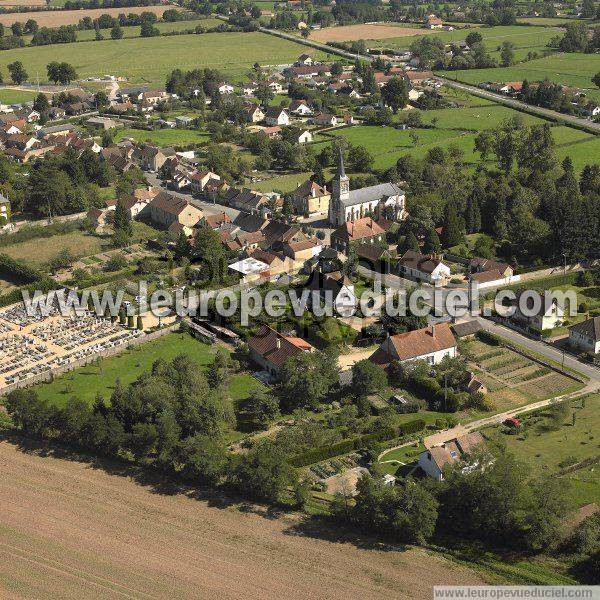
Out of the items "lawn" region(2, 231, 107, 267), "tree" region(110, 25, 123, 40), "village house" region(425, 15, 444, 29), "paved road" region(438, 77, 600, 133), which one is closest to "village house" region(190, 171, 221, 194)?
"lawn" region(2, 231, 107, 267)

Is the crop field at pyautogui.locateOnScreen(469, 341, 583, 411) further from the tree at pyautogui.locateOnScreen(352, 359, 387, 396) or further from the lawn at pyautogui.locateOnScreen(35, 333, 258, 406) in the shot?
the lawn at pyautogui.locateOnScreen(35, 333, 258, 406)

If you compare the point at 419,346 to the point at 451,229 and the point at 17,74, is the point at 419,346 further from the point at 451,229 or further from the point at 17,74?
the point at 17,74

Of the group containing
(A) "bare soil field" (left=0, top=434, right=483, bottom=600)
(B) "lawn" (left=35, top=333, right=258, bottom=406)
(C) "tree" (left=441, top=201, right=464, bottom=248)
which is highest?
(C) "tree" (left=441, top=201, right=464, bottom=248)

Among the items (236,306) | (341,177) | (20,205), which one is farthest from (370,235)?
(20,205)

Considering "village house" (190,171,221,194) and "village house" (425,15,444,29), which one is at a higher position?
"village house" (425,15,444,29)

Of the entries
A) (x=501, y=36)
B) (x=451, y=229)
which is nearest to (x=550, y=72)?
(x=501, y=36)

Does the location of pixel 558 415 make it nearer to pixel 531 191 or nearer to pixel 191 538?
pixel 191 538
